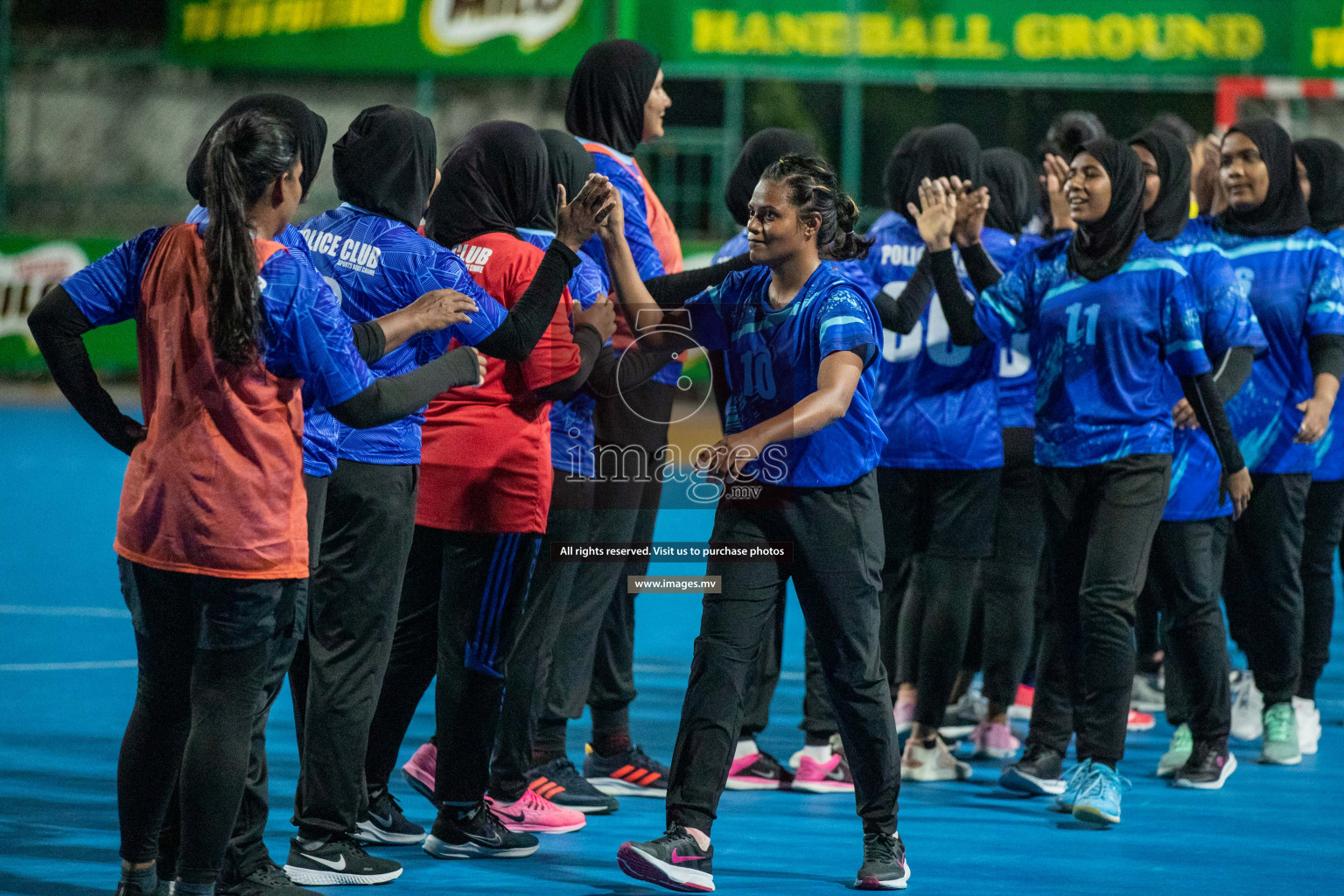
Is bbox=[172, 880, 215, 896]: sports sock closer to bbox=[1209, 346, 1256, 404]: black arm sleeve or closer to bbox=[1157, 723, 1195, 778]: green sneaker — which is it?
bbox=[1157, 723, 1195, 778]: green sneaker

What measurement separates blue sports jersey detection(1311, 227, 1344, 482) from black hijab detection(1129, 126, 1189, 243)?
1.32 m

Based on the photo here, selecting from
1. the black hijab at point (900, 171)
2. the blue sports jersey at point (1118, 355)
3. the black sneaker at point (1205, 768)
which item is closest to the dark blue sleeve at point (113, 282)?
the blue sports jersey at point (1118, 355)

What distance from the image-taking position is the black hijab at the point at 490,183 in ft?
16.2

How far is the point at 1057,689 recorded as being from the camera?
20.1ft

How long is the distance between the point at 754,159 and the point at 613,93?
0.58 m

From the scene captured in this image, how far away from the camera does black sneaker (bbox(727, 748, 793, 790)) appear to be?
19.9 ft

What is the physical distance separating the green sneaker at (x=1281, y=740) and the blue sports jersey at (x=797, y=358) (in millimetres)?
2805

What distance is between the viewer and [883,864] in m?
4.72

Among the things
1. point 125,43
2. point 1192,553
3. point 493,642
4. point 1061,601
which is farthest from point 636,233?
point 125,43

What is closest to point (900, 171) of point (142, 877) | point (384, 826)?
point (384, 826)

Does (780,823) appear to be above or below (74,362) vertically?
below

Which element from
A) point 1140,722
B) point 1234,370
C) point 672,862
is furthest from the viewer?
point 1140,722

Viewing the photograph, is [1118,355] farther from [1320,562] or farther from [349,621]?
[349,621]

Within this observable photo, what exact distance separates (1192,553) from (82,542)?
25.5ft
